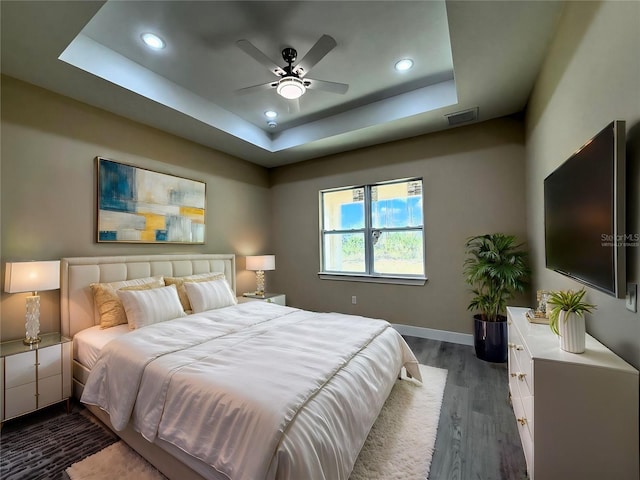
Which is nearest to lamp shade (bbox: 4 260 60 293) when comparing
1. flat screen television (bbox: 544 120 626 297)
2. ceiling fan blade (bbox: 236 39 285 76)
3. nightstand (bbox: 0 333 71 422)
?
nightstand (bbox: 0 333 71 422)

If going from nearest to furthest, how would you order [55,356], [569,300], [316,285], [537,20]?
[569,300] → [537,20] → [55,356] → [316,285]

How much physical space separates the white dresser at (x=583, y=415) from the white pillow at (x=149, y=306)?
9.39 feet

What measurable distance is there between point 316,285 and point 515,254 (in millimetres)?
2900

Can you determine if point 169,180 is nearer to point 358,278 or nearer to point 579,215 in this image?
point 358,278

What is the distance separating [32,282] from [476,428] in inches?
141

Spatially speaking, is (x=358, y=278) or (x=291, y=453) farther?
(x=358, y=278)

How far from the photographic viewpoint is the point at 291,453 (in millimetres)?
1159

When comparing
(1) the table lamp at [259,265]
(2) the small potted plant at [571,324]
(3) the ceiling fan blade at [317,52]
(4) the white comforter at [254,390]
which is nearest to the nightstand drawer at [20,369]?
(4) the white comforter at [254,390]

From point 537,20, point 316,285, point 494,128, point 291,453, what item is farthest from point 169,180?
point 494,128

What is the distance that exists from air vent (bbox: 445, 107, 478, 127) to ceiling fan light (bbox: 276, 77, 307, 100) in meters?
1.89

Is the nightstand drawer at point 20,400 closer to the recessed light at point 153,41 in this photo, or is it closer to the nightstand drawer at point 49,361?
the nightstand drawer at point 49,361

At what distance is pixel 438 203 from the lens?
3881 mm

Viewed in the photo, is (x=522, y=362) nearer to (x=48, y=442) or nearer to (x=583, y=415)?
(x=583, y=415)

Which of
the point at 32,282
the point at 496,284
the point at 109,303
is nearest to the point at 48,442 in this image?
the point at 109,303
